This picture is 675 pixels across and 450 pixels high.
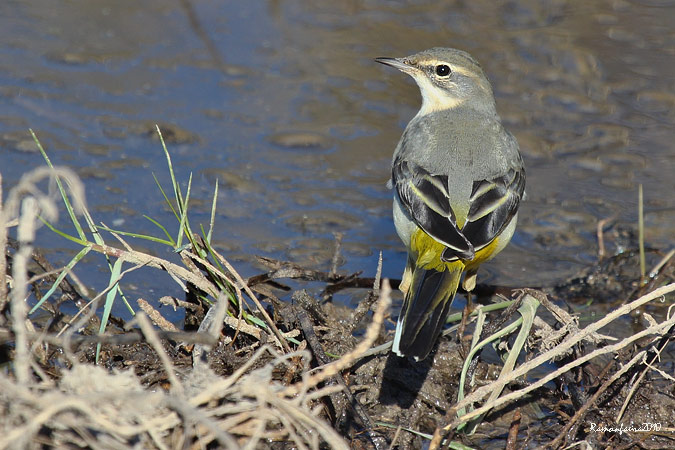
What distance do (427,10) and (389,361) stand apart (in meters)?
6.85

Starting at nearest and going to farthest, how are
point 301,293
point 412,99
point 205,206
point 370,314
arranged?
1. point 301,293
2. point 370,314
3. point 205,206
4. point 412,99

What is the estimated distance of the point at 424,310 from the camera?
15.0 ft

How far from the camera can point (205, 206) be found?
7.29 meters

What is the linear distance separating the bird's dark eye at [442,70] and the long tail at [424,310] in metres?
2.03

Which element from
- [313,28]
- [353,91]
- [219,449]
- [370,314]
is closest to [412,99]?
[353,91]

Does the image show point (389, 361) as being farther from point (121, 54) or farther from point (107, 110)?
point (121, 54)

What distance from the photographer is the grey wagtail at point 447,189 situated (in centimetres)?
474

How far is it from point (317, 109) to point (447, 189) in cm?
367

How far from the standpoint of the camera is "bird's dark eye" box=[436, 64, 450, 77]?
6516 mm

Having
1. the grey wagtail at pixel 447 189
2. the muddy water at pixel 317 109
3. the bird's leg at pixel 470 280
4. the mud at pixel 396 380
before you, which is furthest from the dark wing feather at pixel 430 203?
the muddy water at pixel 317 109

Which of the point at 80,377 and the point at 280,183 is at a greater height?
the point at 80,377

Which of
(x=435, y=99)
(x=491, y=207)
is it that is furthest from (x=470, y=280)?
(x=435, y=99)

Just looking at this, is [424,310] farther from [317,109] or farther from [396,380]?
[317,109]

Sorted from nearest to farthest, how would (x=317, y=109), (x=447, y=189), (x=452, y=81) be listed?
(x=447, y=189)
(x=452, y=81)
(x=317, y=109)
